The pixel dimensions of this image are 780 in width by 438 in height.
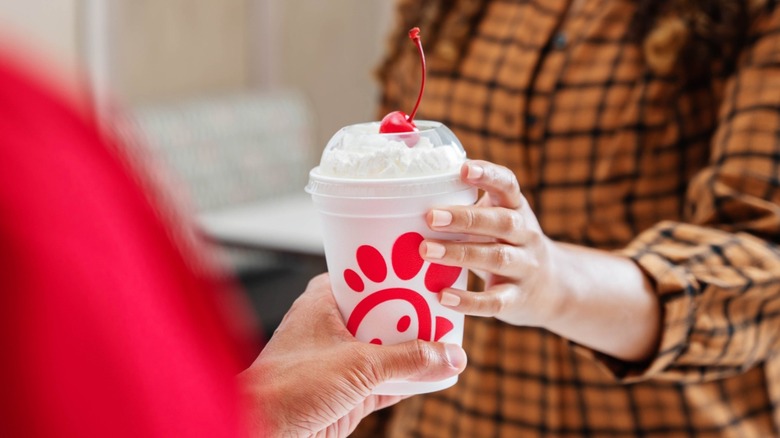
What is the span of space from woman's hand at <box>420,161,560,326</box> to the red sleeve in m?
0.46

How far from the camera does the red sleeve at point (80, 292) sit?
28cm

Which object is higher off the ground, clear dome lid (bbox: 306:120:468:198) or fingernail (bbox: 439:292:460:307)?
clear dome lid (bbox: 306:120:468:198)

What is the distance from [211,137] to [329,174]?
9.83ft

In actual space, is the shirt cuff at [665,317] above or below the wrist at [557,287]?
below

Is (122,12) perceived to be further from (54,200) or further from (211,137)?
(54,200)

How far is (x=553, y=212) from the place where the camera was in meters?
1.49

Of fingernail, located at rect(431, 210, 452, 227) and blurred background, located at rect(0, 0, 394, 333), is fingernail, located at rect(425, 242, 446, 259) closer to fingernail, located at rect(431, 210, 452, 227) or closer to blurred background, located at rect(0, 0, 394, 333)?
fingernail, located at rect(431, 210, 452, 227)

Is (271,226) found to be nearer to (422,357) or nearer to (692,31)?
(692,31)

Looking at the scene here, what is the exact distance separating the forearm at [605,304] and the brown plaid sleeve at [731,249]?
0.8 inches

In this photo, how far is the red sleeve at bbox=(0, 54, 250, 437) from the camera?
28 cm

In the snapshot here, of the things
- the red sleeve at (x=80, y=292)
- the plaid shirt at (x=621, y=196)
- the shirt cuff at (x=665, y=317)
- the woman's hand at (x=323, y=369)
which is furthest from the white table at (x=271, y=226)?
the red sleeve at (x=80, y=292)

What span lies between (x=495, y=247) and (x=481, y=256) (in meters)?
0.02

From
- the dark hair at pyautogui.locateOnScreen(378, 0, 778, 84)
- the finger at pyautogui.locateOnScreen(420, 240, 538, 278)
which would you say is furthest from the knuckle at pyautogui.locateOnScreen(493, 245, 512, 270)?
the dark hair at pyautogui.locateOnScreen(378, 0, 778, 84)

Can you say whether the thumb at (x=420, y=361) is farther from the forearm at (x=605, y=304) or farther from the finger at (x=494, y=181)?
the forearm at (x=605, y=304)
